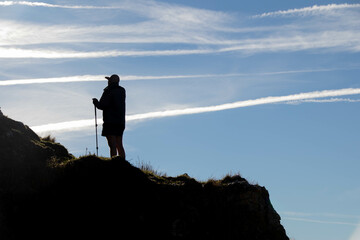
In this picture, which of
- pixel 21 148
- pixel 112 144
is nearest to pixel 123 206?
pixel 112 144

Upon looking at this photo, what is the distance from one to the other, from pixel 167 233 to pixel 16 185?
4.00 metres

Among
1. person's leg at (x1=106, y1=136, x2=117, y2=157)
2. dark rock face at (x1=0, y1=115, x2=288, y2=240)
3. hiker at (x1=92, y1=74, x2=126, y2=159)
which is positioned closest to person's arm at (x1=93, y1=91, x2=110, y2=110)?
hiker at (x1=92, y1=74, x2=126, y2=159)

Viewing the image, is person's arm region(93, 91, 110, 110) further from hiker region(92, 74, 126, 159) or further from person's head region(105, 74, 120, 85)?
person's head region(105, 74, 120, 85)

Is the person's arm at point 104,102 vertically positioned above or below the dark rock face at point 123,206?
above

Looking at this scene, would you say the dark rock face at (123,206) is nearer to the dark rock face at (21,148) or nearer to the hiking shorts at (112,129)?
the dark rock face at (21,148)

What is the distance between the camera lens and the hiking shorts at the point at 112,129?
15.6 meters

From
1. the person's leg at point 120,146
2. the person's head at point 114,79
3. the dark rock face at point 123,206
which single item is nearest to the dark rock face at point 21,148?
the dark rock face at point 123,206

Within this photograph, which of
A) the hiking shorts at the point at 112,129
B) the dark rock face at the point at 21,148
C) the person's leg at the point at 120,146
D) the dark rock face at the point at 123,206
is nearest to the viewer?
the dark rock face at the point at 123,206

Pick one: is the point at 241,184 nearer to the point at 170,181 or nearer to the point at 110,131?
the point at 170,181

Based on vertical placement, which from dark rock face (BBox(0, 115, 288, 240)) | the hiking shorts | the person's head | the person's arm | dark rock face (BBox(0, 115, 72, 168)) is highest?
the person's head

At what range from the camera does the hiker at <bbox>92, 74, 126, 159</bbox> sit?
15602mm

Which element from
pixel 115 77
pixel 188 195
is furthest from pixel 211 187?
pixel 115 77

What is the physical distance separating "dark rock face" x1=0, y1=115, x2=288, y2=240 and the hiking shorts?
5.39 ft

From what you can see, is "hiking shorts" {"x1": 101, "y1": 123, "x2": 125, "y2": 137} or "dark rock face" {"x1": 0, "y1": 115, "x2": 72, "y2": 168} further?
"hiking shorts" {"x1": 101, "y1": 123, "x2": 125, "y2": 137}
